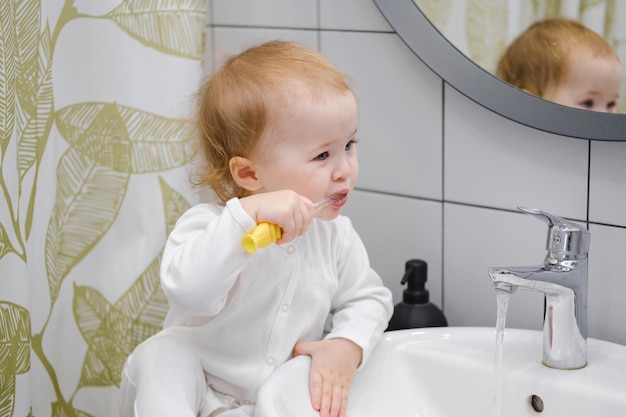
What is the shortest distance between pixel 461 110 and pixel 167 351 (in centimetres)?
51

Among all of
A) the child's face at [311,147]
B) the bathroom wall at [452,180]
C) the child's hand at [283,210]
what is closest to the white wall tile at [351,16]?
the bathroom wall at [452,180]

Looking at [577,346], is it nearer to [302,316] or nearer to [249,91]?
[302,316]

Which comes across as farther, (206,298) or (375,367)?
(375,367)

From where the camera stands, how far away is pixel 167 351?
1105 millimetres

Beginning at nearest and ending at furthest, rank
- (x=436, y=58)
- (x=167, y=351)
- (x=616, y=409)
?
1. (x=616, y=409)
2. (x=167, y=351)
3. (x=436, y=58)

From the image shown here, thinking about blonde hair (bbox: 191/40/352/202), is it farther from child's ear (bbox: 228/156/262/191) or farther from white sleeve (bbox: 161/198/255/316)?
white sleeve (bbox: 161/198/255/316)

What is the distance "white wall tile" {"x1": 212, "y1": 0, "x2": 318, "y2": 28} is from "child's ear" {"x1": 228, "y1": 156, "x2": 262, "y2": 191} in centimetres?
37

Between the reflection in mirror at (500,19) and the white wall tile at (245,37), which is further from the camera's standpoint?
the white wall tile at (245,37)

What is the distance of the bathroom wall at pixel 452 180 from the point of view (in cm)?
114

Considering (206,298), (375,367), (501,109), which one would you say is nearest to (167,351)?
(206,298)

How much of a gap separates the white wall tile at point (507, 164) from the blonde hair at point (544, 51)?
6cm

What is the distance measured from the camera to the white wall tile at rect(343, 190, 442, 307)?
Result: 1313mm

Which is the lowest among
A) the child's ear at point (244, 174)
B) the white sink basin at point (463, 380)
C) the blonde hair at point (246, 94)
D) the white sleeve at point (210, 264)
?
the white sink basin at point (463, 380)

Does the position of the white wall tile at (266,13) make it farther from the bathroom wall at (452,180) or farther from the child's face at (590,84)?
the child's face at (590,84)
